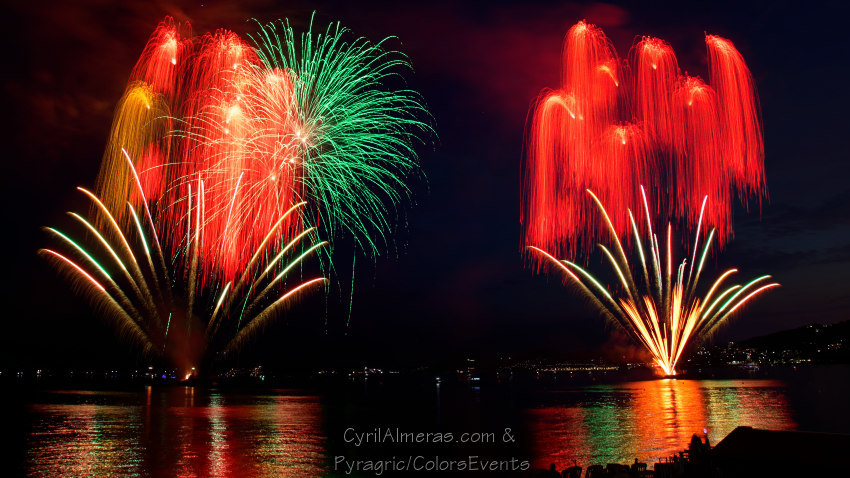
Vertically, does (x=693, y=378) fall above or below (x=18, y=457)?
below

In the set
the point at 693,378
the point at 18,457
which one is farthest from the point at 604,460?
the point at 693,378

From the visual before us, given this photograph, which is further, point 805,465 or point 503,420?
point 503,420

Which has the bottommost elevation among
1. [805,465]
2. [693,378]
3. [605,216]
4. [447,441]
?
[693,378]

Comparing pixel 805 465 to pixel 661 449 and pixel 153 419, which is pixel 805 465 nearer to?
pixel 661 449

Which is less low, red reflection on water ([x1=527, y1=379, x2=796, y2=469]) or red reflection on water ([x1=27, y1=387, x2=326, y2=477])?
red reflection on water ([x1=27, y1=387, x2=326, y2=477])

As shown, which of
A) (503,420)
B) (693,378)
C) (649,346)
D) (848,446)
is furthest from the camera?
(693,378)

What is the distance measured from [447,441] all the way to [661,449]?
25.0ft

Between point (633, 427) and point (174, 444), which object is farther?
point (633, 427)

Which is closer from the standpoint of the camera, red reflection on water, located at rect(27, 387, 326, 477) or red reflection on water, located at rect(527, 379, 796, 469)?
red reflection on water, located at rect(27, 387, 326, 477)

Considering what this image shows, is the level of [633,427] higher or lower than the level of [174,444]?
lower

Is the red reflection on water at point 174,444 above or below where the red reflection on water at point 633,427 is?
above

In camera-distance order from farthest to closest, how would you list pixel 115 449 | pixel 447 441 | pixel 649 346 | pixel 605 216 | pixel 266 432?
pixel 649 346 → pixel 605 216 → pixel 266 432 → pixel 447 441 → pixel 115 449

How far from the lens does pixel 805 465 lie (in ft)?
38.0

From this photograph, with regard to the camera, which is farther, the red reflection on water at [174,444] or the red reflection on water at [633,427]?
the red reflection on water at [633,427]
